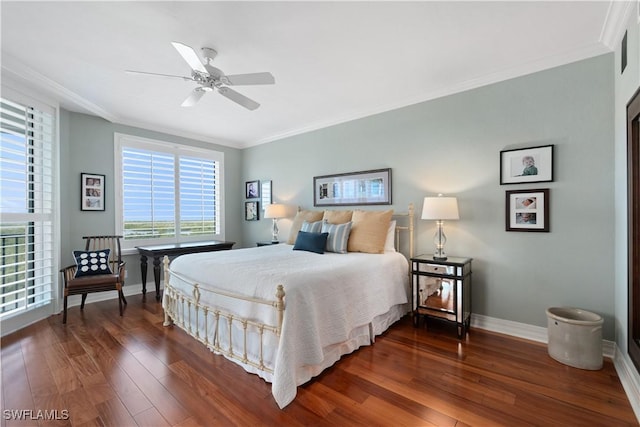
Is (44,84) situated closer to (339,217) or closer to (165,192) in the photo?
(165,192)

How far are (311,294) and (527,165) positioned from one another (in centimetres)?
249

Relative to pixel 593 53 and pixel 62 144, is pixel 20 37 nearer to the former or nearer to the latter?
pixel 62 144

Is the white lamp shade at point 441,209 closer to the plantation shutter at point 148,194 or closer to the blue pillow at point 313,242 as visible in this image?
the blue pillow at point 313,242

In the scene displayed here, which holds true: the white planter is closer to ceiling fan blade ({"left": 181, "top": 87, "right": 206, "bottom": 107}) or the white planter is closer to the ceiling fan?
the ceiling fan

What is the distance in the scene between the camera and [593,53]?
2508mm

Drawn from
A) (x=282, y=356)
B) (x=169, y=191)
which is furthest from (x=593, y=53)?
(x=169, y=191)

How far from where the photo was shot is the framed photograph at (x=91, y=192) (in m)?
4.00

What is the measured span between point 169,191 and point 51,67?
231 centimetres

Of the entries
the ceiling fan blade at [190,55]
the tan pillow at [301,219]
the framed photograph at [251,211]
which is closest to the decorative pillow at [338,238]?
the tan pillow at [301,219]

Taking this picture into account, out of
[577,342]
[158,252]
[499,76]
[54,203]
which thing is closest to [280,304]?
[577,342]

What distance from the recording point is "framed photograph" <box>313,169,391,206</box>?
3867 mm

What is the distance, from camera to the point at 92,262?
363 cm

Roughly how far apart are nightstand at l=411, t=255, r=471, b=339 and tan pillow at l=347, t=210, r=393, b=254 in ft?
1.46

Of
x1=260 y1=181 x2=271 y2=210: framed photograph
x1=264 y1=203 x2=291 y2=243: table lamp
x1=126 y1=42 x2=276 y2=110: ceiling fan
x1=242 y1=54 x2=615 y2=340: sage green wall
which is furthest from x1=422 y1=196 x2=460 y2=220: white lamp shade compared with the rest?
x1=260 y1=181 x2=271 y2=210: framed photograph
